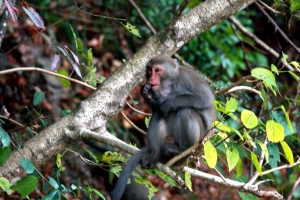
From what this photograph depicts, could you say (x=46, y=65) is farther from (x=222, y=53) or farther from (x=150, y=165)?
(x=150, y=165)

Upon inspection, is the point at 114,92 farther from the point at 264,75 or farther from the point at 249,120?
the point at 249,120

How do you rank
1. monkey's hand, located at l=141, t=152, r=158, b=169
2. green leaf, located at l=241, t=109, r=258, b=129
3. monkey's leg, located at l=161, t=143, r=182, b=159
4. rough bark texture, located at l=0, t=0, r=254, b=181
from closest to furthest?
green leaf, located at l=241, t=109, r=258, b=129, rough bark texture, located at l=0, t=0, r=254, b=181, monkey's hand, located at l=141, t=152, r=158, b=169, monkey's leg, located at l=161, t=143, r=182, b=159

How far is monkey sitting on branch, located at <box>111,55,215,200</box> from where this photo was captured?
14.7 feet

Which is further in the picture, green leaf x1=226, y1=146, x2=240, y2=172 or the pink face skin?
the pink face skin

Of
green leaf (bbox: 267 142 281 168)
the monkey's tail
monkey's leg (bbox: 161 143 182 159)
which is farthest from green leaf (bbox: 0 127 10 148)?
green leaf (bbox: 267 142 281 168)

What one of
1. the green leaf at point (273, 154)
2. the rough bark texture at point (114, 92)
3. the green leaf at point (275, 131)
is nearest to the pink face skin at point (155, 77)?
the rough bark texture at point (114, 92)

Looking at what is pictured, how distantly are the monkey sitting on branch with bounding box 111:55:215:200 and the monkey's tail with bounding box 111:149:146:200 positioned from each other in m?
0.02

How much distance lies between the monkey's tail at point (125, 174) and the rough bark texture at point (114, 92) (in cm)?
39

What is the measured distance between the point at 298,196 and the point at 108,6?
4223 millimetres

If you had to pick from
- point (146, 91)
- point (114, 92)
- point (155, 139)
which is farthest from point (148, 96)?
point (114, 92)

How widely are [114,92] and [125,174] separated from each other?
62 centimetres

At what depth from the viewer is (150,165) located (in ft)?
14.3

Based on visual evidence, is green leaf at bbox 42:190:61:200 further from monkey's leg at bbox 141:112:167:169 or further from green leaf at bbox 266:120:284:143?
green leaf at bbox 266:120:284:143

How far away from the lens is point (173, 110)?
15.2ft
